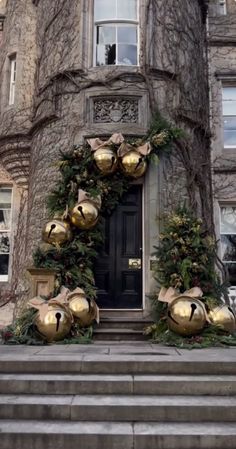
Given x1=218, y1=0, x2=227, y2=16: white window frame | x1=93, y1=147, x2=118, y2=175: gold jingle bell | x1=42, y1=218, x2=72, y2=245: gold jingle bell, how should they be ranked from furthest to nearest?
x1=218, y1=0, x2=227, y2=16: white window frame, x1=93, y1=147, x2=118, y2=175: gold jingle bell, x1=42, y1=218, x2=72, y2=245: gold jingle bell

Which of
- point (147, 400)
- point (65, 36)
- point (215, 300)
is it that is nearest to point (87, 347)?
point (147, 400)

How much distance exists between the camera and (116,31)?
8445 mm

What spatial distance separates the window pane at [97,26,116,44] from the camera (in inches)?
331

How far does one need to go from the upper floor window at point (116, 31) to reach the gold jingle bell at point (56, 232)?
149 inches

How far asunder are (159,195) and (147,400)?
4168 millimetres

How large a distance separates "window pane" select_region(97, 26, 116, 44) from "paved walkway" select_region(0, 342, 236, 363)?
6.16m

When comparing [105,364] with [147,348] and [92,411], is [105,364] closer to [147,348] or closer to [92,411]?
[92,411]

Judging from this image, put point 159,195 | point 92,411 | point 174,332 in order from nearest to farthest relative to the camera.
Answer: point 92,411
point 174,332
point 159,195

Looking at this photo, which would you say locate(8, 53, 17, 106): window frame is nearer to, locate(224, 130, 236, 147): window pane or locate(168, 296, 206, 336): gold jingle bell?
locate(224, 130, 236, 147): window pane

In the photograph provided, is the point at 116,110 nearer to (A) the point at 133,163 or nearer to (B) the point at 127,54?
(A) the point at 133,163

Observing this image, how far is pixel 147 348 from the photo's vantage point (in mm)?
5605

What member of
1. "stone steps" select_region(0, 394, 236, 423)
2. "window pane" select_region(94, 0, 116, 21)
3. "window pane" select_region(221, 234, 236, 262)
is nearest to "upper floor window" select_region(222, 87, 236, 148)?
"window pane" select_region(221, 234, 236, 262)

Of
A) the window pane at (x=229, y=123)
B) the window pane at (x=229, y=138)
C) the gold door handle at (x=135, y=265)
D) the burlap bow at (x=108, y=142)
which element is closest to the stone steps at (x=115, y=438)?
the gold door handle at (x=135, y=265)

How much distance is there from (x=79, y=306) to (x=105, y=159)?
2.61 meters
